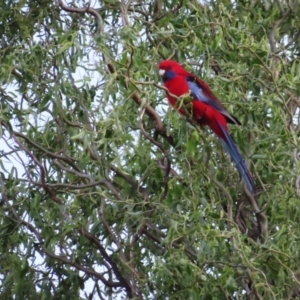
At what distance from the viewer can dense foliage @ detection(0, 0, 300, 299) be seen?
4.38 meters

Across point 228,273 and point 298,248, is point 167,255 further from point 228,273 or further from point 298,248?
point 298,248

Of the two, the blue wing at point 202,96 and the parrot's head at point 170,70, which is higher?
the parrot's head at point 170,70

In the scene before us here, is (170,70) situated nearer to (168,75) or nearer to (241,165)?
(168,75)

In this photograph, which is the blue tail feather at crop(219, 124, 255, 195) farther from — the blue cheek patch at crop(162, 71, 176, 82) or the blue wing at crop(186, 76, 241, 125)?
the blue cheek patch at crop(162, 71, 176, 82)

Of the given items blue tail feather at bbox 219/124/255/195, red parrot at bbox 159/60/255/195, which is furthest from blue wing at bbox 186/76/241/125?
blue tail feather at bbox 219/124/255/195

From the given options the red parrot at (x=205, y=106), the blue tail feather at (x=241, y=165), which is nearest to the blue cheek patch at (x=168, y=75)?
the red parrot at (x=205, y=106)

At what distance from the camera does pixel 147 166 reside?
471 centimetres

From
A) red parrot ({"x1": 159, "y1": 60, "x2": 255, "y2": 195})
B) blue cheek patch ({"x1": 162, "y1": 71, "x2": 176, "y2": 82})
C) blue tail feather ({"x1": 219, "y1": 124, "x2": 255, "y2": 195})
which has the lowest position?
blue tail feather ({"x1": 219, "y1": 124, "x2": 255, "y2": 195})

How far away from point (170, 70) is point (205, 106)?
0.85ft

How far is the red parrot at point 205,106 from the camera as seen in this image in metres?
4.90

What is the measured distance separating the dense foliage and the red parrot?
0.18 ft

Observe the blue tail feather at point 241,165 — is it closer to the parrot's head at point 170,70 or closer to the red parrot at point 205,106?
the red parrot at point 205,106

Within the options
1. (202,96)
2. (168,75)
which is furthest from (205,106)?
(168,75)

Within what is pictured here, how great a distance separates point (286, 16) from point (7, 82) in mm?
1601
